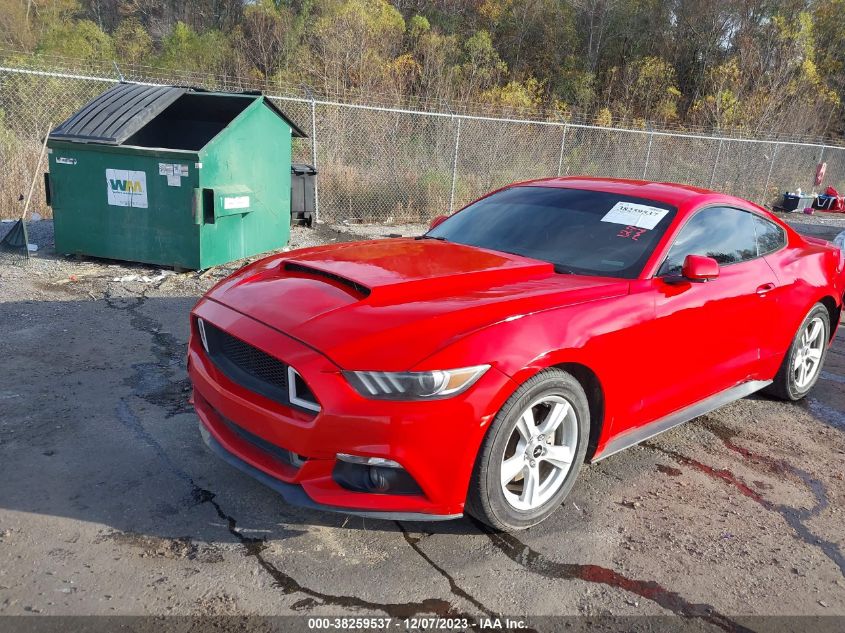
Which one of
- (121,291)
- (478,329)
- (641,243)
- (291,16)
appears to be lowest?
(121,291)

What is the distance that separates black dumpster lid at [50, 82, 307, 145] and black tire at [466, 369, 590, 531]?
5769 millimetres

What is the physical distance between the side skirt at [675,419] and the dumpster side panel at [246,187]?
5187 mm

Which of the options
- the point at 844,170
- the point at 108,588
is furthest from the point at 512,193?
the point at 844,170

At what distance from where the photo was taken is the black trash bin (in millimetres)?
9914

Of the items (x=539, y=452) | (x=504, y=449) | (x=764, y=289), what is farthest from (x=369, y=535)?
(x=764, y=289)

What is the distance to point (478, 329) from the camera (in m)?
2.66

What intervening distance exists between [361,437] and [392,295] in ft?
2.33

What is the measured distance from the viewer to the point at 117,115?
704cm

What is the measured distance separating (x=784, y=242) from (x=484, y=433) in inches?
125

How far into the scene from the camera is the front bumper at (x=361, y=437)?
Answer: 8.20 ft

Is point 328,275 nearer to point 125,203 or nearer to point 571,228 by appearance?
point 571,228

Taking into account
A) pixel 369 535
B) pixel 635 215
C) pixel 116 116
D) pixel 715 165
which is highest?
pixel 116 116

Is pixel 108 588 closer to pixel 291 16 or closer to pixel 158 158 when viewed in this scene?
pixel 158 158

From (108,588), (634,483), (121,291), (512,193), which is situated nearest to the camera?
(108,588)
